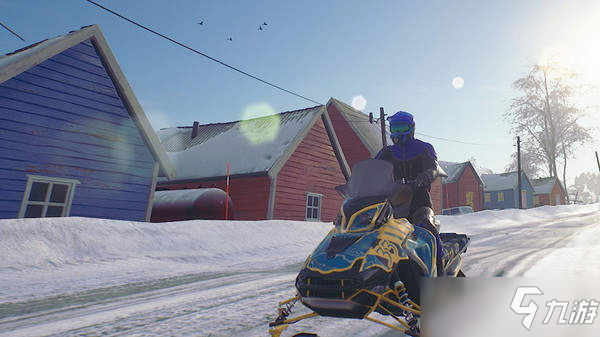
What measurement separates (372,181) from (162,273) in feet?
12.9

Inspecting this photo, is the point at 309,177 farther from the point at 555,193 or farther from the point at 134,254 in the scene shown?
the point at 555,193

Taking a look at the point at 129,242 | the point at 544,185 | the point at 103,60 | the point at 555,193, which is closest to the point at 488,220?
the point at 129,242

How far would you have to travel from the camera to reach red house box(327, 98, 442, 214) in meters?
24.6

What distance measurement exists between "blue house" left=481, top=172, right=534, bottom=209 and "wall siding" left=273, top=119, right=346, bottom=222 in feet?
121

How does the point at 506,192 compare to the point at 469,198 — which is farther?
the point at 506,192

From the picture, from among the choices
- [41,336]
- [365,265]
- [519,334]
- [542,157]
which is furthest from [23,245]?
[542,157]

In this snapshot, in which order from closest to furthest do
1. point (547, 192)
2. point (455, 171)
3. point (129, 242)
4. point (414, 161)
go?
point (414, 161), point (129, 242), point (455, 171), point (547, 192)

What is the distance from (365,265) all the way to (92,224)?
6.61 m

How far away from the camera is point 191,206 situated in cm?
1241

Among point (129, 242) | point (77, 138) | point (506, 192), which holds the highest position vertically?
point (506, 192)

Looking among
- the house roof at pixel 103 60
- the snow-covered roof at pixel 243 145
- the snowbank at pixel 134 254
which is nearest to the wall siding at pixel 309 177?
the snow-covered roof at pixel 243 145

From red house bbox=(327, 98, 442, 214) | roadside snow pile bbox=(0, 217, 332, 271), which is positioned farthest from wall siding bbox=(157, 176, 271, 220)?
red house bbox=(327, 98, 442, 214)

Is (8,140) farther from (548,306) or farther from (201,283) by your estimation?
(548,306)

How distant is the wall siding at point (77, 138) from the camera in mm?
8586
